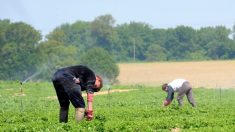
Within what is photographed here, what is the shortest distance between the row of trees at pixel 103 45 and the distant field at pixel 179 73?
391 centimetres

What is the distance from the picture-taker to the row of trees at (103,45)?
91562 mm

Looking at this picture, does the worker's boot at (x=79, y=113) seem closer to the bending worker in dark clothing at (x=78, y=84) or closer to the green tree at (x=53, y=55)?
the bending worker in dark clothing at (x=78, y=84)

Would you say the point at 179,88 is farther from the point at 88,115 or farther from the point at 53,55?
the point at 53,55

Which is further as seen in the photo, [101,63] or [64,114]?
[101,63]

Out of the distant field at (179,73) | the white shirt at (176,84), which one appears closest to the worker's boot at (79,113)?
the white shirt at (176,84)

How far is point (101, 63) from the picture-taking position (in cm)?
8962

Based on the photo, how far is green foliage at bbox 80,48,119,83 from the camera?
3487 inches

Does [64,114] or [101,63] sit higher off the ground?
[101,63]

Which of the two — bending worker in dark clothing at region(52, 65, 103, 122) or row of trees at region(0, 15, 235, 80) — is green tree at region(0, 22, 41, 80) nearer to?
row of trees at region(0, 15, 235, 80)

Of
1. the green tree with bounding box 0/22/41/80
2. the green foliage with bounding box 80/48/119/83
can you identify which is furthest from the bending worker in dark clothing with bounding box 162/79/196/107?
the green tree with bounding box 0/22/41/80

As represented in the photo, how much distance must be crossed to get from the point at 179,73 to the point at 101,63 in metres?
13.2

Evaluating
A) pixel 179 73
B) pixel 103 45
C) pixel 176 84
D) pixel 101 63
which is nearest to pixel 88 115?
pixel 176 84

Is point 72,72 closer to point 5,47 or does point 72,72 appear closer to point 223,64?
point 223,64

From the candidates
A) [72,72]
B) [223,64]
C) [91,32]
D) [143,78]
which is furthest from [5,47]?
[72,72]
